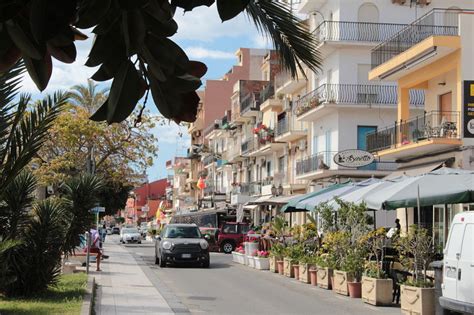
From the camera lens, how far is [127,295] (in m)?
16.9

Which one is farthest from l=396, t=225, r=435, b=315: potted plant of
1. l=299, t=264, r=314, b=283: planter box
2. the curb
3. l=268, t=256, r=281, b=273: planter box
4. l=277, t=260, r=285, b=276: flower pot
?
l=268, t=256, r=281, b=273: planter box

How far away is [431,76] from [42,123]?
21620mm

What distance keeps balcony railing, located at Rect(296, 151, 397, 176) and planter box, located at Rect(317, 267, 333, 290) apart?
19.3 metres

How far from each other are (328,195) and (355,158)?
20.5ft

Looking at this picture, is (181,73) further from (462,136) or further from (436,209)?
(436,209)

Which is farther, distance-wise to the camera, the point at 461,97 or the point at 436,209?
the point at 436,209

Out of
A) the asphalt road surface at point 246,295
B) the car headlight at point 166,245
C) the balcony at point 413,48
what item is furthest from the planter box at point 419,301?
the car headlight at point 166,245

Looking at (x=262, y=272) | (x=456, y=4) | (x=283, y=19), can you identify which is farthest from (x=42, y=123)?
(x=456, y=4)

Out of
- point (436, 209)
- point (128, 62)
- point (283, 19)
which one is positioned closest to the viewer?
point (128, 62)

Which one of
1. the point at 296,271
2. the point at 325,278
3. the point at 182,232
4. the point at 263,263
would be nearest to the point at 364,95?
the point at 182,232

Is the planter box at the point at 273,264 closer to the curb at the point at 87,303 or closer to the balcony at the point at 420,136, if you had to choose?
the balcony at the point at 420,136

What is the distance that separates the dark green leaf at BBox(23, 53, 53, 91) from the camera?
226 centimetres

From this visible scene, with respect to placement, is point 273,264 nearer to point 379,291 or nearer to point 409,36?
point 379,291

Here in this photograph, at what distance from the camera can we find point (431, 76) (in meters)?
27.0
